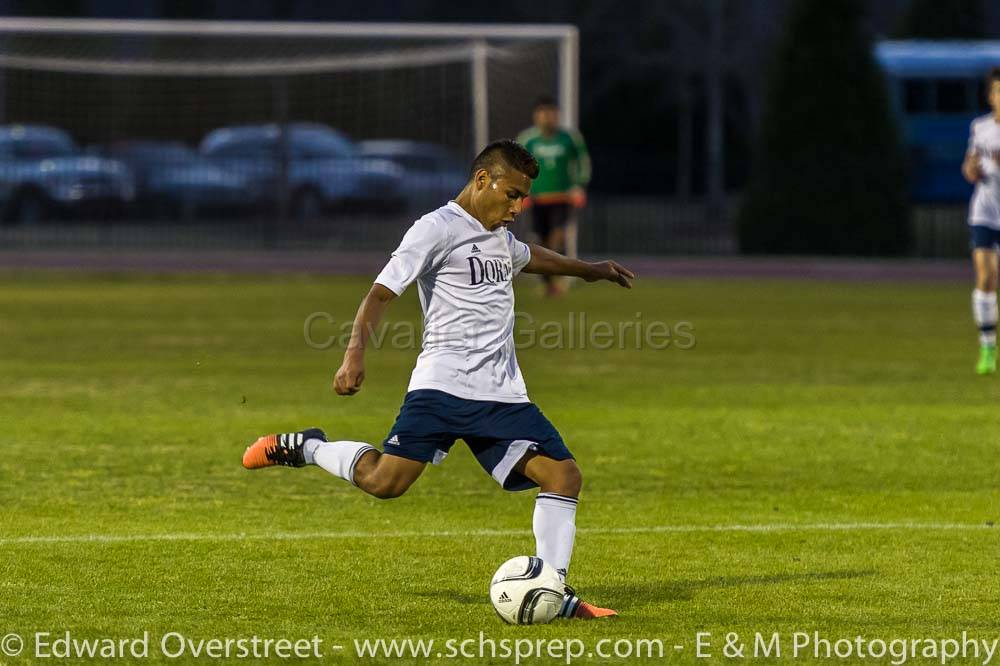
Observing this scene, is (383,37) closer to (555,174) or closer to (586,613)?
(555,174)

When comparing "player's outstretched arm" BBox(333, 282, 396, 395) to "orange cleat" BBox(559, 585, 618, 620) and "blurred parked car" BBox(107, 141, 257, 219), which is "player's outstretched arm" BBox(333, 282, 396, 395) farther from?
"blurred parked car" BBox(107, 141, 257, 219)

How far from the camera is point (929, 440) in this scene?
439 inches

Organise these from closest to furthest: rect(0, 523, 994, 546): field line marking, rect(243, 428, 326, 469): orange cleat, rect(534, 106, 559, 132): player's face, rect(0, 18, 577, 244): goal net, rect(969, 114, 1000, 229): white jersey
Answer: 1. rect(243, 428, 326, 469): orange cleat
2. rect(0, 523, 994, 546): field line marking
3. rect(969, 114, 1000, 229): white jersey
4. rect(534, 106, 559, 132): player's face
5. rect(0, 18, 577, 244): goal net

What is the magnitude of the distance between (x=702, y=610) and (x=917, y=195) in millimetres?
37692

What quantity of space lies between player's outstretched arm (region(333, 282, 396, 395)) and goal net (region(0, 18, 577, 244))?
1934cm

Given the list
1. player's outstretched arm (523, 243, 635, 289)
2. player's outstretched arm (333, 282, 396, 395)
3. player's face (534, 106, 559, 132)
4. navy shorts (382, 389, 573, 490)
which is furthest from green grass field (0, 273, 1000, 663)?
player's face (534, 106, 559, 132)

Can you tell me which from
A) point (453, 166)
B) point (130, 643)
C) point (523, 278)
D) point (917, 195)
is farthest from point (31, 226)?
point (130, 643)

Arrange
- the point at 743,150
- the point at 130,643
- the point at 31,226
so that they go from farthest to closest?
the point at 743,150 → the point at 31,226 → the point at 130,643

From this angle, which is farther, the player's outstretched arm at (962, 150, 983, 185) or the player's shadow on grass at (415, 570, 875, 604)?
the player's outstretched arm at (962, 150, 983, 185)

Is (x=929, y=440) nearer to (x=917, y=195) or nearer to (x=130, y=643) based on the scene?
(x=130, y=643)

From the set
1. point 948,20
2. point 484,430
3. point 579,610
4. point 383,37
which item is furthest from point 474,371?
point 948,20

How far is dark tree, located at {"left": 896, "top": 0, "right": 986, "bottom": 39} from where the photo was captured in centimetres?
4675

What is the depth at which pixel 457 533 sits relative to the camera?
8.10m

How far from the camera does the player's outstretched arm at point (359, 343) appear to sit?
630 cm
